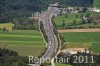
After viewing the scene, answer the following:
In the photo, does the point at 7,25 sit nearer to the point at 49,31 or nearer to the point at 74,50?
the point at 49,31

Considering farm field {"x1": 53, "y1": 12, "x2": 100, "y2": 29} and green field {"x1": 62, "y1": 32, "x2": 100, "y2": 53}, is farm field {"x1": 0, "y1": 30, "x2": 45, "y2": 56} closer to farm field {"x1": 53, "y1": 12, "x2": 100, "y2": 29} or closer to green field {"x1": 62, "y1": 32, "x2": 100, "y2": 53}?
green field {"x1": 62, "y1": 32, "x2": 100, "y2": 53}

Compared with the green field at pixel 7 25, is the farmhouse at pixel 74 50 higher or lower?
lower

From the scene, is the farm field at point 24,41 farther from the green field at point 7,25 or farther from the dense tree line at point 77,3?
→ the dense tree line at point 77,3

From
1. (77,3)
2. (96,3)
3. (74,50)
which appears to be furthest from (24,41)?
(77,3)

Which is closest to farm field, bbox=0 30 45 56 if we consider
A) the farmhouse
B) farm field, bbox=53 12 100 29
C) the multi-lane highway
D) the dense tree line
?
the multi-lane highway

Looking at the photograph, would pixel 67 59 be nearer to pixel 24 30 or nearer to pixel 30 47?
pixel 30 47

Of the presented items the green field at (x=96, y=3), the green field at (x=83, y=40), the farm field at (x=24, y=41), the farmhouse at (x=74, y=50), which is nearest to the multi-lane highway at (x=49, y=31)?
the farm field at (x=24, y=41)

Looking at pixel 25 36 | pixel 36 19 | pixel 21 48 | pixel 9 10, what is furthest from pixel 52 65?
pixel 9 10
